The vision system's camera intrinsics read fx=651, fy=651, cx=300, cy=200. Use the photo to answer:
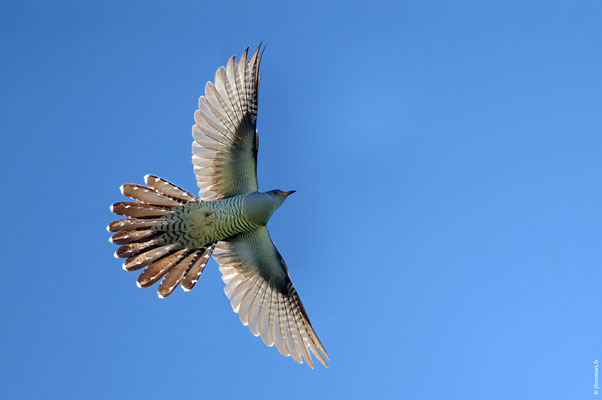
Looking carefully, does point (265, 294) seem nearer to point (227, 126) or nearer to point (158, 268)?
point (158, 268)

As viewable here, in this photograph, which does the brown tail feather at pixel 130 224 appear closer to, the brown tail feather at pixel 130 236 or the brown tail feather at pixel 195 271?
the brown tail feather at pixel 130 236

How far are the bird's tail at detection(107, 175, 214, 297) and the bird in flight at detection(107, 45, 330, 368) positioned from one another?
0.04 ft

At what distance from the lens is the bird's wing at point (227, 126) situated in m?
9.17

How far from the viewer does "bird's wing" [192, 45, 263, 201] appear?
9.17 meters

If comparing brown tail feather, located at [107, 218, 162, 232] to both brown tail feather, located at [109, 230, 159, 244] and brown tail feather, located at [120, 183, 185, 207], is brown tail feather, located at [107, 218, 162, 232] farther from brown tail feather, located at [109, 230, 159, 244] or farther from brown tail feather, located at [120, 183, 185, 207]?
brown tail feather, located at [120, 183, 185, 207]

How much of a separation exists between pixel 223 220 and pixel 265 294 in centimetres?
163

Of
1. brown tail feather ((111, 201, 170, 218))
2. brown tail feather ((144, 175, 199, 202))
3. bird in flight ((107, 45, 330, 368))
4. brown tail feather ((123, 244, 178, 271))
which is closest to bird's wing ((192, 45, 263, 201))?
bird in flight ((107, 45, 330, 368))

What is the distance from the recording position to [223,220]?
9.05 m

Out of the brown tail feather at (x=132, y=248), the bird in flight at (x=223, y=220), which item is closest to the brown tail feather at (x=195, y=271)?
the bird in flight at (x=223, y=220)

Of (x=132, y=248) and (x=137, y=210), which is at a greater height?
(x=137, y=210)

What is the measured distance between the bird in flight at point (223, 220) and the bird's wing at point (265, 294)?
0.05 ft

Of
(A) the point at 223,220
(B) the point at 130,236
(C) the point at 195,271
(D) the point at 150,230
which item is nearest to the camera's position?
(B) the point at 130,236

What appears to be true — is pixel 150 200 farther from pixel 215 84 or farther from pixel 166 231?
pixel 215 84

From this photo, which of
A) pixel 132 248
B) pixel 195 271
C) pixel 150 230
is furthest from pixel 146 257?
pixel 195 271
